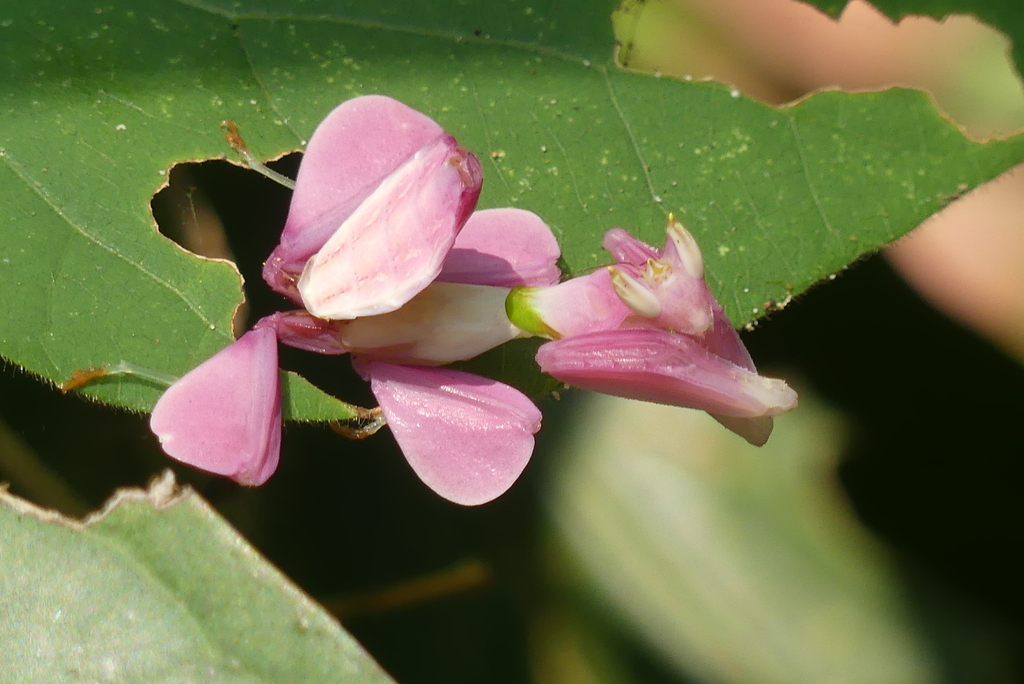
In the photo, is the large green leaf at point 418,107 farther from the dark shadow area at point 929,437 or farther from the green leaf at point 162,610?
the dark shadow area at point 929,437

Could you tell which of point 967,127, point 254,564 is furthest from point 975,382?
point 254,564

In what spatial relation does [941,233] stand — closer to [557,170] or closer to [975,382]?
[975,382]

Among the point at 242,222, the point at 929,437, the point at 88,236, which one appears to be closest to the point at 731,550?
the point at 929,437

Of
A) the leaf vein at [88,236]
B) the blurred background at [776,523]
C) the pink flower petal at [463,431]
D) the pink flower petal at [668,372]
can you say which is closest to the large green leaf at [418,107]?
the leaf vein at [88,236]

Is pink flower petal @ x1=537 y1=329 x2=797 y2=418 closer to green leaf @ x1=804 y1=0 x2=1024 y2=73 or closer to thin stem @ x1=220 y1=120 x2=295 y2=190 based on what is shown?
thin stem @ x1=220 y1=120 x2=295 y2=190

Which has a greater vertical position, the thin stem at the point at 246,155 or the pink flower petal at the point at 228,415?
the thin stem at the point at 246,155

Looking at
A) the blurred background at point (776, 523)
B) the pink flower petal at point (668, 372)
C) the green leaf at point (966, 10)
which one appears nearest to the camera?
the pink flower petal at point (668, 372)

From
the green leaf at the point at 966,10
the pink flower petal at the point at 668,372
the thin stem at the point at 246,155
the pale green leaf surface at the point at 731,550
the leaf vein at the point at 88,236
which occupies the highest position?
the green leaf at the point at 966,10
